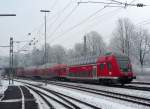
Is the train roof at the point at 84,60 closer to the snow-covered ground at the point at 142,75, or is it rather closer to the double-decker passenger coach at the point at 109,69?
the double-decker passenger coach at the point at 109,69

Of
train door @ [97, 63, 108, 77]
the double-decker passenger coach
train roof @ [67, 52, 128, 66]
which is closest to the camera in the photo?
the double-decker passenger coach

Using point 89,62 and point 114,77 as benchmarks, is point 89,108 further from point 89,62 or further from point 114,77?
point 89,62

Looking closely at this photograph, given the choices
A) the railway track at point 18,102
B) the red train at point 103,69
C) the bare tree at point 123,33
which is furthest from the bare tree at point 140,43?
the railway track at point 18,102

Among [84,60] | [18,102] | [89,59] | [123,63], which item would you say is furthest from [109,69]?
[18,102]

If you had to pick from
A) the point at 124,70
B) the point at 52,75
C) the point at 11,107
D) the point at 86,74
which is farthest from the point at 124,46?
the point at 11,107

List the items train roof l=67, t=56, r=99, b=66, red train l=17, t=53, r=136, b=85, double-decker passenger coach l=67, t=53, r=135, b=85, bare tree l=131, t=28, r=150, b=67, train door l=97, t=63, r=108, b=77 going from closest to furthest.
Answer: double-decker passenger coach l=67, t=53, r=135, b=85 → red train l=17, t=53, r=136, b=85 → train door l=97, t=63, r=108, b=77 → train roof l=67, t=56, r=99, b=66 → bare tree l=131, t=28, r=150, b=67

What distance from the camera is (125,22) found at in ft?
326

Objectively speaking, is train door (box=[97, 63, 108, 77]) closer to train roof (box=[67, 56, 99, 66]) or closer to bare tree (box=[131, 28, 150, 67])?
train roof (box=[67, 56, 99, 66])

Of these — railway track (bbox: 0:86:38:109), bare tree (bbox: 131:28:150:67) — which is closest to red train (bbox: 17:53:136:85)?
railway track (bbox: 0:86:38:109)

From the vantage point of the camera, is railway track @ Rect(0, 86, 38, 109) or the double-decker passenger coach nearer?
railway track @ Rect(0, 86, 38, 109)

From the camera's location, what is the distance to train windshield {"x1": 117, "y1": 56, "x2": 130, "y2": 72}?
118 ft

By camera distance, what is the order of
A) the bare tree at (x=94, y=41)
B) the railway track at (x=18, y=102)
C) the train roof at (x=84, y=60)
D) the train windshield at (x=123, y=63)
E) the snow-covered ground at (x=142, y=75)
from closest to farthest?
1. the railway track at (x=18, y=102)
2. the train windshield at (x=123, y=63)
3. the train roof at (x=84, y=60)
4. the snow-covered ground at (x=142, y=75)
5. the bare tree at (x=94, y=41)

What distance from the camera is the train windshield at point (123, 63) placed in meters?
36.0

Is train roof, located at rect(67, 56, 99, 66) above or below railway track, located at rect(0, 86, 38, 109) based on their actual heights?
above
